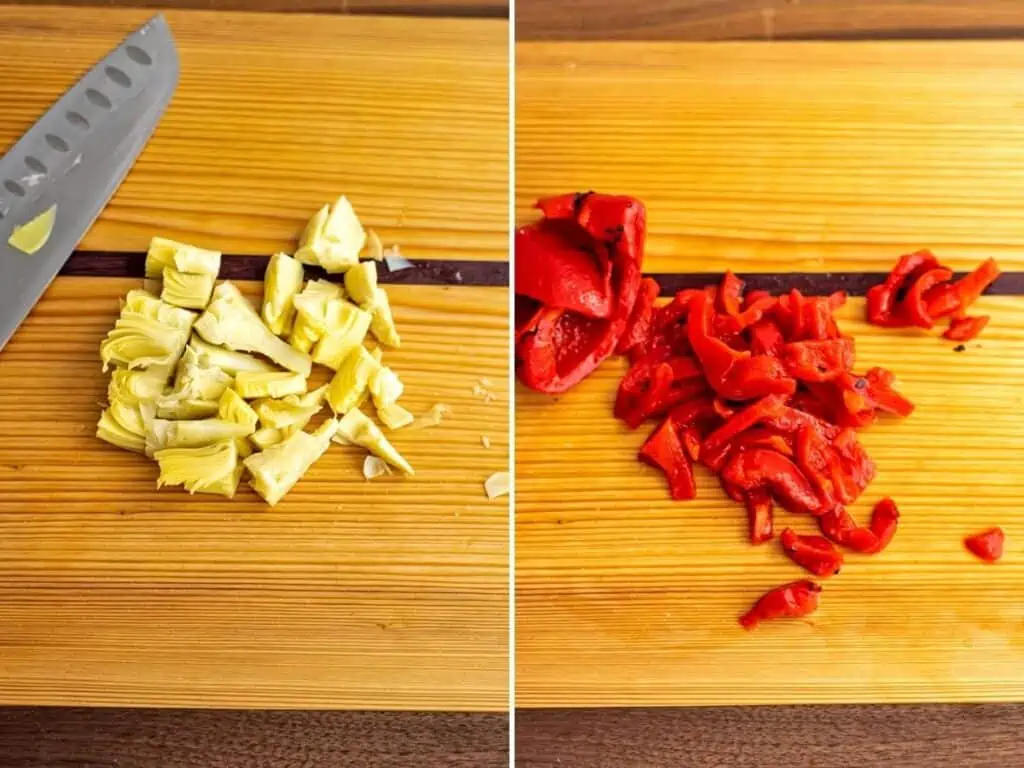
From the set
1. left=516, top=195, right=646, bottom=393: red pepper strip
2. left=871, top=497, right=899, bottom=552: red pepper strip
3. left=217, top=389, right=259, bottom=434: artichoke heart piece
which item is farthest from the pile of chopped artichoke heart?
left=871, top=497, right=899, bottom=552: red pepper strip

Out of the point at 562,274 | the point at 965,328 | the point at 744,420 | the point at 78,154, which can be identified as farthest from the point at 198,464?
the point at 965,328

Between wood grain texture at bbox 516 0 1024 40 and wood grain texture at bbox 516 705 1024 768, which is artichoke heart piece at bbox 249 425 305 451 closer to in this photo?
wood grain texture at bbox 516 705 1024 768

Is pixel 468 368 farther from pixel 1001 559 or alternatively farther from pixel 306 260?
pixel 1001 559

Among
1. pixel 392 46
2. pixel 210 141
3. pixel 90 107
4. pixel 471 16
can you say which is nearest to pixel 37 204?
pixel 90 107

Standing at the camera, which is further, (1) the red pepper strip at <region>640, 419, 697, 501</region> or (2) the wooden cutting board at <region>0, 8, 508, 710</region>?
(1) the red pepper strip at <region>640, 419, 697, 501</region>

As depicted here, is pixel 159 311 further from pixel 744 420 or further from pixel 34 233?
pixel 744 420

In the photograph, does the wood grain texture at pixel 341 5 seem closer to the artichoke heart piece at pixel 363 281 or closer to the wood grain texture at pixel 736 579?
the artichoke heart piece at pixel 363 281
